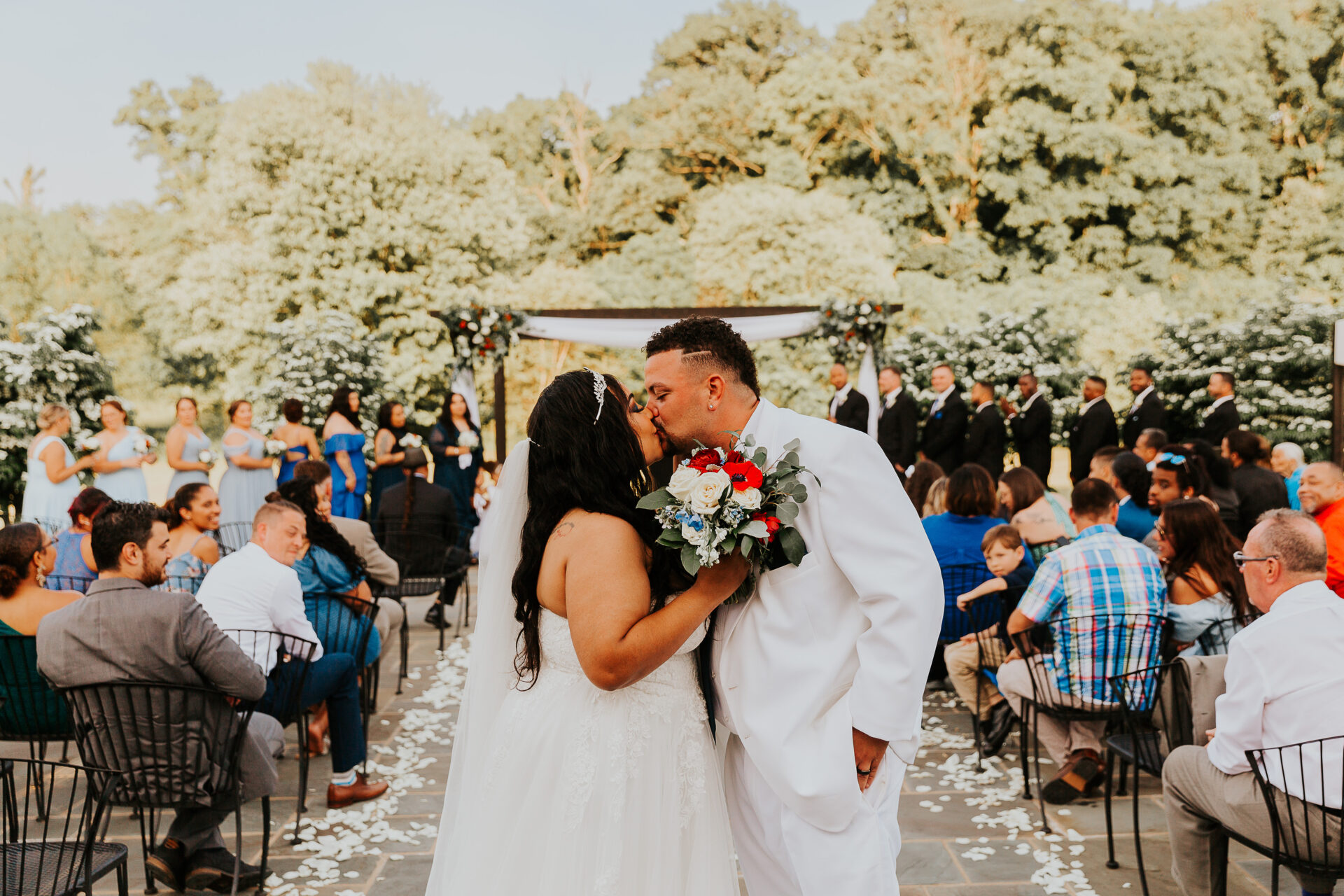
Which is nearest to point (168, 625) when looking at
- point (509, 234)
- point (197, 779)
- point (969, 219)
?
point (197, 779)

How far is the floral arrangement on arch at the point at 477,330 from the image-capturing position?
10742mm

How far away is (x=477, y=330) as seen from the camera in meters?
10.7

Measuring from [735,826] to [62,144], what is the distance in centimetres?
3054

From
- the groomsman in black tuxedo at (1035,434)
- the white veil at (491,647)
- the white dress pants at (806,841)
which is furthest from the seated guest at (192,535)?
the groomsman in black tuxedo at (1035,434)

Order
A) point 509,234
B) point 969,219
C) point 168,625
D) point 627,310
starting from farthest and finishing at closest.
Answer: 1. point 969,219
2. point 509,234
3. point 627,310
4. point 168,625

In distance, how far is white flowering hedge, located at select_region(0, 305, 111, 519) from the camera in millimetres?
11469

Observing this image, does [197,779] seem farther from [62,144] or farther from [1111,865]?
[62,144]

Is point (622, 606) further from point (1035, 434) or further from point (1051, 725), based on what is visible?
point (1035, 434)

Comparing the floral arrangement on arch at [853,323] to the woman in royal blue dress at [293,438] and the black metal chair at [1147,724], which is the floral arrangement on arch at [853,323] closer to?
the woman in royal blue dress at [293,438]

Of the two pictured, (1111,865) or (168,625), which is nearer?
(168,625)

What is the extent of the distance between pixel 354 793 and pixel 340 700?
0.40 m

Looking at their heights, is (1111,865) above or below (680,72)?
below

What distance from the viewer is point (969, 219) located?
21953mm

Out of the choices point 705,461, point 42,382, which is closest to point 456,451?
point 42,382
